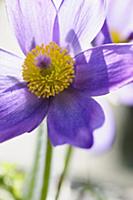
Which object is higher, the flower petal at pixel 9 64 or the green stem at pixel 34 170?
the flower petal at pixel 9 64

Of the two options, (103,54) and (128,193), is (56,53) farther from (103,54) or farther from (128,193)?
(128,193)

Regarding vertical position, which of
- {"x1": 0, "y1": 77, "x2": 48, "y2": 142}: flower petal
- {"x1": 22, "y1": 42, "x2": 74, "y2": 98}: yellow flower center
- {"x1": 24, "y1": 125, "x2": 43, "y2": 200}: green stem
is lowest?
{"x1": 24, "y1": 125, "x2": 43, "y2": 200}: green stem

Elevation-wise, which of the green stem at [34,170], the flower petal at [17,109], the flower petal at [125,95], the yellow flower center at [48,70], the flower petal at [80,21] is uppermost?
the flower petal at [80,21]

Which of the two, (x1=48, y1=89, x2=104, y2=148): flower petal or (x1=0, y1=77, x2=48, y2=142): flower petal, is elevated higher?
(x1=0, y1=77, x2=48, y2=142): flower petal

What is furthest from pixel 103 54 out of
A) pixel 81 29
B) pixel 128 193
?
pixel 128 193
